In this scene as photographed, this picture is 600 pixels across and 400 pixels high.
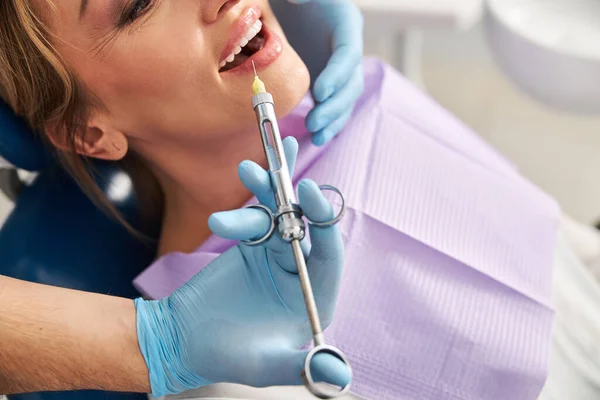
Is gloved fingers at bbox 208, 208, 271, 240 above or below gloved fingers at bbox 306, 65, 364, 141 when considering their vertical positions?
below

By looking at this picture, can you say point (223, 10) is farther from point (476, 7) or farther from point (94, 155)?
point (476, 7)

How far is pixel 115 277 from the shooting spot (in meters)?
1.19

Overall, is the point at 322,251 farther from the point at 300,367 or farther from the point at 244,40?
the point at 244,40

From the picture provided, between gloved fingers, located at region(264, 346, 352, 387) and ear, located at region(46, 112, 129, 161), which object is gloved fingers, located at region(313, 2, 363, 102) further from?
gloved fingers, located at region(264, 346, 352, 387)

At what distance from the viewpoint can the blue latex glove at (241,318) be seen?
2.64ft

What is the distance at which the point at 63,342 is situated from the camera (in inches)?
33.0

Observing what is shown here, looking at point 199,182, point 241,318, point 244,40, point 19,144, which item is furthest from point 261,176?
point 19,144

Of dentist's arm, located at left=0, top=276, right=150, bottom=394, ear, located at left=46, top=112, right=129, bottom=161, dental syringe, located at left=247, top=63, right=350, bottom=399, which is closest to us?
dental syringe, located at left=247, top=63, right=350, bottom=399

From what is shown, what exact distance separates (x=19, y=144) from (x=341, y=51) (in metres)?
0.59

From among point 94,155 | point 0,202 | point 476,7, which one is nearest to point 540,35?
point 476,7

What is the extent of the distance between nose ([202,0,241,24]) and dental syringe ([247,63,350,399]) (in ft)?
0.73

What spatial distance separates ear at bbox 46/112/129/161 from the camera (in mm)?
1075

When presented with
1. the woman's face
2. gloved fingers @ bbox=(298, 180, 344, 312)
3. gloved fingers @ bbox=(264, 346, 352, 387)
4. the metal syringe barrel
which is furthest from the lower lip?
gloved fingers @ bbox=(264, 346, 352, 387)

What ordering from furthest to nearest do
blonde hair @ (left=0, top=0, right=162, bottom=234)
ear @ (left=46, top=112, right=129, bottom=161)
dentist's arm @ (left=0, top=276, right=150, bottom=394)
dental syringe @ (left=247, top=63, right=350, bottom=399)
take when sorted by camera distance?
ear @ (left=46, top=112, right=129, bottom=161) < blonde hair @ (left=0, top=0, right=162, bottom=234) < dentist's arm @ (left=0, top=276, right=150, bottom=394) < dental syringe @ (left=247, top=63, right=350, bottom=399)
